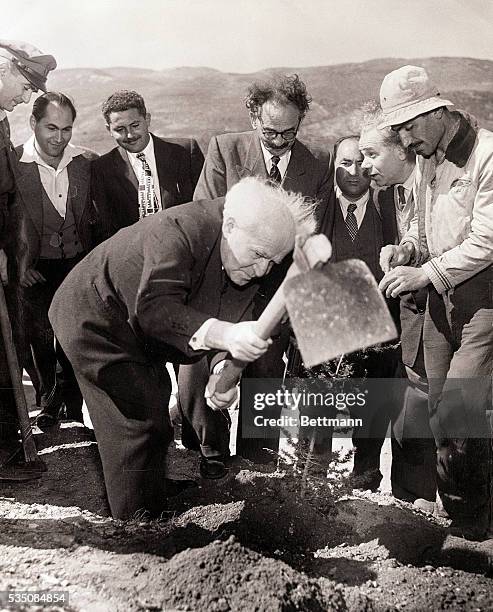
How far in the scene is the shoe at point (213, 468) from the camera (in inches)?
126

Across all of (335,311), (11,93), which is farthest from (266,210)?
(11,93)

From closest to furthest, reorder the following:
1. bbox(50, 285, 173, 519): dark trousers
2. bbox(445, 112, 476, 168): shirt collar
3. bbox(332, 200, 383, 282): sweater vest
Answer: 1. bbox(50, 285, 173, 519): dark trousers
2. bbox(445, 112, 476, 168): shirt collar
3. bbox(332, 200, 383, 282): sweater vest

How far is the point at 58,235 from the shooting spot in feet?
10.8

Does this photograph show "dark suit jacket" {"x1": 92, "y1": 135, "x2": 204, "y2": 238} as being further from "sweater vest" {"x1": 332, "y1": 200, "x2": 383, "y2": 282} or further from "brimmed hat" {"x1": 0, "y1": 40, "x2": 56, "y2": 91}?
"sweater vest" {"x1": 332, "y1": 200, "x2": 383, "y2": 282}

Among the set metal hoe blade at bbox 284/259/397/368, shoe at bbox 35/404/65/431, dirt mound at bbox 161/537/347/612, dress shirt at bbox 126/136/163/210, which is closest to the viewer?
metal hoe blade at bbox 284/259/397/368

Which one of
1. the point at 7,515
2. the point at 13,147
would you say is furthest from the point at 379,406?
the point at 13,147

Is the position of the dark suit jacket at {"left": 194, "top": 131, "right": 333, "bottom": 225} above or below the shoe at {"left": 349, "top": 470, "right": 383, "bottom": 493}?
above

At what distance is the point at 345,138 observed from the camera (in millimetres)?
3080

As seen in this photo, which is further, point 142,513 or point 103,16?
point 103,16

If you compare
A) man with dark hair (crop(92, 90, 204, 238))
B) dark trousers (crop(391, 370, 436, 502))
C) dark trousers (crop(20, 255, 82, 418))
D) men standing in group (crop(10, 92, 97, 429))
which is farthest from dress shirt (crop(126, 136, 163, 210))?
dark trousers (crop(391, 370, 436, 502))

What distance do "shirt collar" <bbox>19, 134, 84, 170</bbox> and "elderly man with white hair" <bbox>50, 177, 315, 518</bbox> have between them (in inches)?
25.4

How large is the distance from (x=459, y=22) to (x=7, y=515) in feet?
9.06

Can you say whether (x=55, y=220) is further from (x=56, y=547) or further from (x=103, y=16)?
(x=56, y=547)

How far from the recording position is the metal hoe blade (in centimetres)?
235
